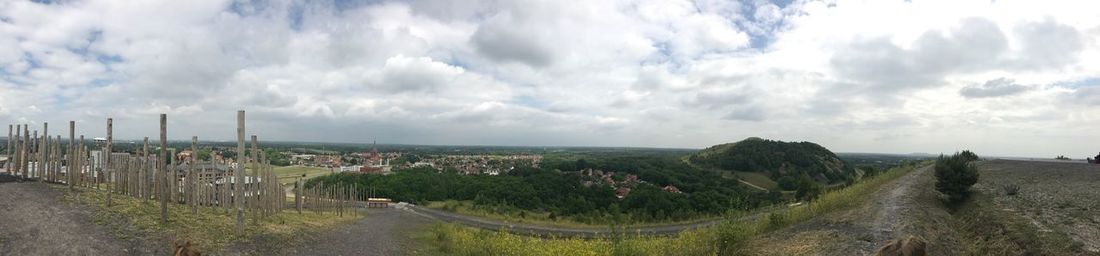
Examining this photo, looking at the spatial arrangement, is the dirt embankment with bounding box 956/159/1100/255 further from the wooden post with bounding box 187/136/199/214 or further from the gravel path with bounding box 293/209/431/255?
the wooden post with bounding box 187/136/199/214

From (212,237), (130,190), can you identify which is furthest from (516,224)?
(212,237)

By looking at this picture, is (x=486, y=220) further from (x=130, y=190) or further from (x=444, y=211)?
(x=130, y=190)

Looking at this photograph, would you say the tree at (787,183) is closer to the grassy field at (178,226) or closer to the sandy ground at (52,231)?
the grassy field at (178,226)

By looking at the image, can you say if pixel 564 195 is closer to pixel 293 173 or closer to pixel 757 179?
pixel 757 179

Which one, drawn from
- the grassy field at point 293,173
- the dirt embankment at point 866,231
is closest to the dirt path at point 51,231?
the dirt embankment at point 866,231

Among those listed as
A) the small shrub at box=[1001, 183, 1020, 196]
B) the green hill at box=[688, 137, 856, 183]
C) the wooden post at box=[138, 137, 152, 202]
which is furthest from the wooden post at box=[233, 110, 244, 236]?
the green hill at box=[688, 137, 856, 183]
